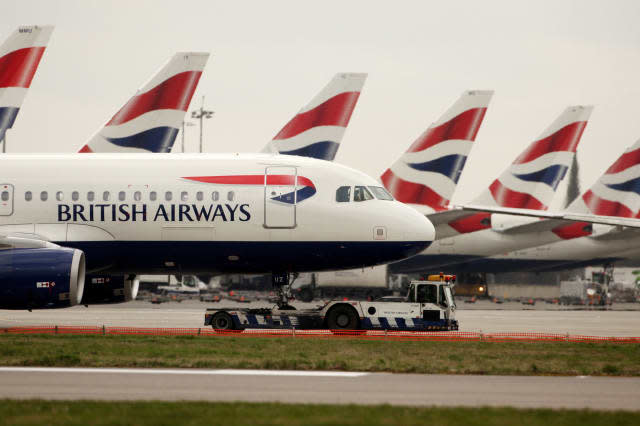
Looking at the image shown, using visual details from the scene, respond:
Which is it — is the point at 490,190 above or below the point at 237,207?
above

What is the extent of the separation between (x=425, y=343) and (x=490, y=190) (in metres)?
40.3

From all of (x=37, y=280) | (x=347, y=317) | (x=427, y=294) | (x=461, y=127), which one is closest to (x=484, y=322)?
(x=427, y=294)

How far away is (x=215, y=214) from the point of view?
1133 inches

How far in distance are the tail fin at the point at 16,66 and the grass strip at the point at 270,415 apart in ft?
81.4

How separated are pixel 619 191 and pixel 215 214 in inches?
1760

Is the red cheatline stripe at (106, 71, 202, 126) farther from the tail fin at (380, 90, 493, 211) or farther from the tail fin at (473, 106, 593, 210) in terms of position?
the tail fin at (473, 106, 593, 210)

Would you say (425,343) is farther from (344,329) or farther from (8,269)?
(8,269)

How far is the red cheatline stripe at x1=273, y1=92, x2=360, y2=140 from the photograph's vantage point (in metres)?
42.2

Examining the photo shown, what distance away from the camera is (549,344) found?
26.1 meters

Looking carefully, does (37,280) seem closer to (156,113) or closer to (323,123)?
(156,113)

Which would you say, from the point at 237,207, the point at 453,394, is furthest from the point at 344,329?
the point at 453,394

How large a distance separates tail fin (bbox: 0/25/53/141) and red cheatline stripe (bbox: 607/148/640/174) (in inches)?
1703

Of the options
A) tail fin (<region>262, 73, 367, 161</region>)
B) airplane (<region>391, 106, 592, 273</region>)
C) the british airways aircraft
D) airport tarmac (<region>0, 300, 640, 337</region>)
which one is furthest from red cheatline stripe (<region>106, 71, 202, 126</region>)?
airplane (<region>391, 106, 592, 273</region>)

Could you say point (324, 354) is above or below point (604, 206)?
below
